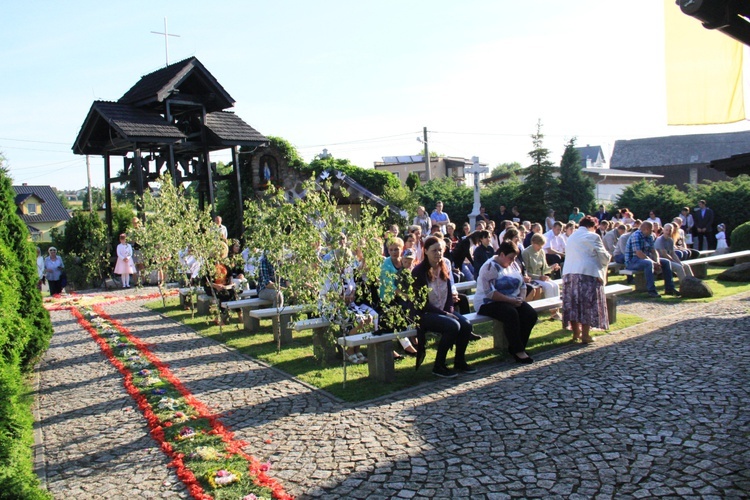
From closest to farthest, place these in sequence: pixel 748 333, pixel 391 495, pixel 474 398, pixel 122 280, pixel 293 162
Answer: pixel 391 495 → pixel 474 398 → pixel 748 333 → pixel 122 280 → pixel 293 162

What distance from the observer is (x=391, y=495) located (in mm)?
4320

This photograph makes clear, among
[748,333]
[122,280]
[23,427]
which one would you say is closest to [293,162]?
[122,280]

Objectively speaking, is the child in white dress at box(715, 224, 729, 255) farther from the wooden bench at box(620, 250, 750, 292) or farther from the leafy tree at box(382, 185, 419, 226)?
the leafy tree at box(382, 185, 419, 226)

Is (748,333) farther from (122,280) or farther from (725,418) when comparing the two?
(122,280)

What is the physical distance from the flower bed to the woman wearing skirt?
5157 millimetres

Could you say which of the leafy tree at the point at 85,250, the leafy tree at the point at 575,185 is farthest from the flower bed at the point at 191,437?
the leafy tree at the point at 575,185

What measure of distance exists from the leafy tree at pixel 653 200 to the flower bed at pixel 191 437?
70.8ft

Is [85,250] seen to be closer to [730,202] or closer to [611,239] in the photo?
[611,239]

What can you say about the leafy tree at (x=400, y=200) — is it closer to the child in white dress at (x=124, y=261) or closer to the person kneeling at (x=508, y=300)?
the child in white dress at (x=124, y=261)

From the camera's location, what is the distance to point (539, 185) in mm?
27656

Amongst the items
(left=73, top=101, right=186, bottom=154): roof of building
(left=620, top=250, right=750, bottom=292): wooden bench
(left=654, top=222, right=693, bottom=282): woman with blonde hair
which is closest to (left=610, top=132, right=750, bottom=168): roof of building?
(left=620, top=250, right=750, bottom=292): wooden bench

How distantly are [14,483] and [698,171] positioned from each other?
185 feet

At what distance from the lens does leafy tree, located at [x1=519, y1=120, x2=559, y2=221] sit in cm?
2762

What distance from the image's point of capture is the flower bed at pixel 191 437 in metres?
4.55
